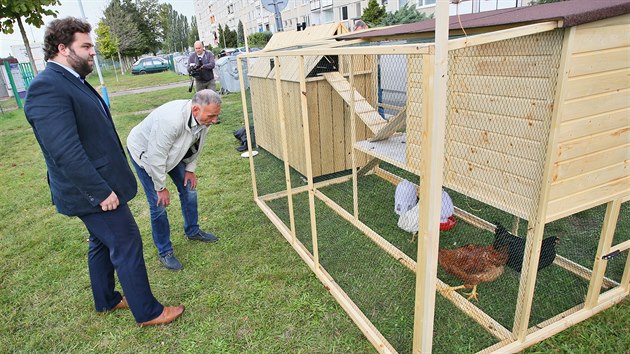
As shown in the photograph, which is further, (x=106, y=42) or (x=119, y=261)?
(x=106, y=42)

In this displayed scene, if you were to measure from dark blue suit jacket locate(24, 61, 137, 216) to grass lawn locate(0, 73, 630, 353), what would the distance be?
3.29 feet

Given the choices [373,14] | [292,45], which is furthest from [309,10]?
[292,45]

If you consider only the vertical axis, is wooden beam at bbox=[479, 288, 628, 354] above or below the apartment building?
below

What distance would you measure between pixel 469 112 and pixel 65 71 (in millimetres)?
2254

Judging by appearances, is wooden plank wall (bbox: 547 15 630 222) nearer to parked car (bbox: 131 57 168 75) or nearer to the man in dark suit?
the man in dark suit

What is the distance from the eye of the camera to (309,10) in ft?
111

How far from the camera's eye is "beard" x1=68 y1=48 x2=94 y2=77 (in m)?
2.16

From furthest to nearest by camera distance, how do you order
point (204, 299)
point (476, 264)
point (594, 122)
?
point (204, 299) → point (476, 264) → point (594, 122)

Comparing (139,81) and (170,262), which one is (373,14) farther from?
(170,262)

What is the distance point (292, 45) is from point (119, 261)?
8.81 feet

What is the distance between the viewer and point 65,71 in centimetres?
212

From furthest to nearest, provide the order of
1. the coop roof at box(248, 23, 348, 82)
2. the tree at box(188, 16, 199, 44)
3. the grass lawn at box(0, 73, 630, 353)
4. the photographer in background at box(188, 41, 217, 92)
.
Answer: the tree at box(188, 16, 199, 44)
the photographer in background at box(188, 41, 217, 92)
the coop roof at box(248, 23, 348, 82)
the grass lawn at box(0, 73, 630, 353)

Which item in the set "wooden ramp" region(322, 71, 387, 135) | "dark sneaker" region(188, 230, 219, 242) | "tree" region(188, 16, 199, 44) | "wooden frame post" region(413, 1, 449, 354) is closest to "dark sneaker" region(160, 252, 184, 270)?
"dark sneaker" region(188, 230, 219, 242)

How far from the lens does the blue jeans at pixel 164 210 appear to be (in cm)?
322
